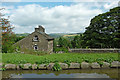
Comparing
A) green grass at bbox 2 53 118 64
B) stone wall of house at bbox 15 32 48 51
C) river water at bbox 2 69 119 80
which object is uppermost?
stone wall of house at bbox 15 32 48 51

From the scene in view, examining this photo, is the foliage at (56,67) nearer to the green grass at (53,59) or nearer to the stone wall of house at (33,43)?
the green grass at (53,59)

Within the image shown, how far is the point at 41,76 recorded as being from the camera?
6477 mm

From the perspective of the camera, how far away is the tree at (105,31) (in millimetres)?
18547

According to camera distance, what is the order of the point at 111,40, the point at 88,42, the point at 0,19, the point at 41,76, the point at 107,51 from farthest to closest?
the point at 88,42 → the point at 111,40 → the point at 107,51 → the point at 0,19 → the point at 41,76

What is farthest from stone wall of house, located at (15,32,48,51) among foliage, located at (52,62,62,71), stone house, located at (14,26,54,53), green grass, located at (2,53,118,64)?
foliage, located at (52,62,62,71)

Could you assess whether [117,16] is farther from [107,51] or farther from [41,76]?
[41,76]

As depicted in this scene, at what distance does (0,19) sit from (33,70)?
7.59 meters

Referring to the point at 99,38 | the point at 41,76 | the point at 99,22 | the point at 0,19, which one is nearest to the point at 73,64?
the point at 41,76

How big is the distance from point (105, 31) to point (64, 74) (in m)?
15.3

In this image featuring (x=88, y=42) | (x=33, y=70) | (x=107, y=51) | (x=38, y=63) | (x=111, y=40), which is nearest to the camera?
(x=33, y=70)

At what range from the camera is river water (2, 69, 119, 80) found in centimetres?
636

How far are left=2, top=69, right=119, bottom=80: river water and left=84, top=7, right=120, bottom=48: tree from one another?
12.7 m

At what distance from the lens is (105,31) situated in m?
19.2

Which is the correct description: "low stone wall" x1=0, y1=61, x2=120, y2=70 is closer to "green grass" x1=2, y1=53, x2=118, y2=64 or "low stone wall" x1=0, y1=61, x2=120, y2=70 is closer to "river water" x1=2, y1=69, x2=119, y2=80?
"river water" x1=2, y1=69, x2=119, y2=80
